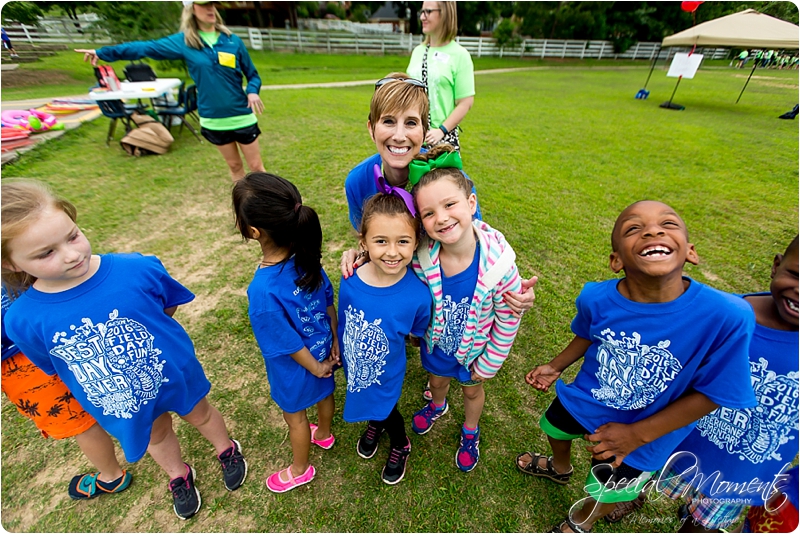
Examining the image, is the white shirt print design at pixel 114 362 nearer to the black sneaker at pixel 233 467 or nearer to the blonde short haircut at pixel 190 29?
the black sneaker at pixel 233 467

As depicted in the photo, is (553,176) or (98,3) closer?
Result: (553,176)

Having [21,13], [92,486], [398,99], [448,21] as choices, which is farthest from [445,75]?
[21,13]

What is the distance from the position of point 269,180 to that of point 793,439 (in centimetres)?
214

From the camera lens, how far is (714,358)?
1164mm

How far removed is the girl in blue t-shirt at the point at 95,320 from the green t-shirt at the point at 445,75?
2261 mm

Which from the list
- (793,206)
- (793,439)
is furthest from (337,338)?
(793,206)

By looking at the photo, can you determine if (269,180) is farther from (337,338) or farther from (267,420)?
(267,420)

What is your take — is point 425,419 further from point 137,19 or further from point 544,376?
point 137,19

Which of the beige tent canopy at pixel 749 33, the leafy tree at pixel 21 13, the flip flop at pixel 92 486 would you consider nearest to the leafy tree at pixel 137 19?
the leafy tree at pixel 21 13

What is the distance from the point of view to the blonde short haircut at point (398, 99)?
66.3 inches

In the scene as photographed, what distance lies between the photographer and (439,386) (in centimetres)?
207

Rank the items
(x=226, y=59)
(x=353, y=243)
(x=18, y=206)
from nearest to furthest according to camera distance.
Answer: (x=18, y=206) < (x=226, y=59) < (x=353, y=243)

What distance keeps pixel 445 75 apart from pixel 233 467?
2.99m

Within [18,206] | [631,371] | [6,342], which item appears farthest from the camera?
[6,342]
